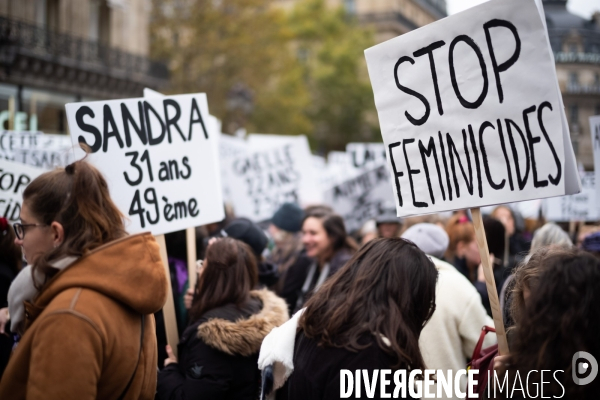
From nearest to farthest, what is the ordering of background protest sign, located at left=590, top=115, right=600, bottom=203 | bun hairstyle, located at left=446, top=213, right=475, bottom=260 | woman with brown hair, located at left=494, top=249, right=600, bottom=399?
1. woman with brown hair, located at left=494, top=249, right=600, bottom=399
2. background protest sign, located at left=590, top=115, right=600, bottom=203
3. bun hairstyle, located at left=446, top=213, right=475, bottom=260

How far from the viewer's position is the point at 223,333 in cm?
341

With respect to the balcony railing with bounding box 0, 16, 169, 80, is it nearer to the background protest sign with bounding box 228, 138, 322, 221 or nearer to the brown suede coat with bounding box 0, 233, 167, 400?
the background protest sign with bounding box 228, 138, 322, 221

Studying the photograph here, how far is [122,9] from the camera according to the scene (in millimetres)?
26703

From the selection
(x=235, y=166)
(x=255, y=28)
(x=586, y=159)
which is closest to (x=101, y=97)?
(x=255, y=28)

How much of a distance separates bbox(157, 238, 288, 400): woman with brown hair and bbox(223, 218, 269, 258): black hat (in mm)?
1395

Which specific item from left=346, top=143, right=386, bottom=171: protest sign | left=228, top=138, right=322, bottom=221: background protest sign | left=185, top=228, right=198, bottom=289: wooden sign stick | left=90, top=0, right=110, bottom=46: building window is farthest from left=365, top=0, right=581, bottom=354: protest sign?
left=90, top=0, right=110, bottom=46: building window

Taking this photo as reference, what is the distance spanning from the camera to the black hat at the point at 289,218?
809 cm

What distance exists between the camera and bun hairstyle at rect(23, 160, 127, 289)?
2.43m

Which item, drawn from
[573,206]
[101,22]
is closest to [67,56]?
[101,22]

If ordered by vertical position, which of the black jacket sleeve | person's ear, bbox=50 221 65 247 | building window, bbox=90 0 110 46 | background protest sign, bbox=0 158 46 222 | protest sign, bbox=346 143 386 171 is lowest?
the black jacket sleeve

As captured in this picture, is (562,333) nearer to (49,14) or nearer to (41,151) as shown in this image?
(41,151)

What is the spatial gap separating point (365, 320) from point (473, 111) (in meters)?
1.09

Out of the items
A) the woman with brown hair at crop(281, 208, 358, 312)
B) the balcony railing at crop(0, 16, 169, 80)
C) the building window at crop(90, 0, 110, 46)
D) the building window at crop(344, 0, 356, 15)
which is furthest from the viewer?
the building window at crop(344, 0, 356, 15)

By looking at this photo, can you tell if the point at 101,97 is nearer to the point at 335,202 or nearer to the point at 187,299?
the point at 335,202
